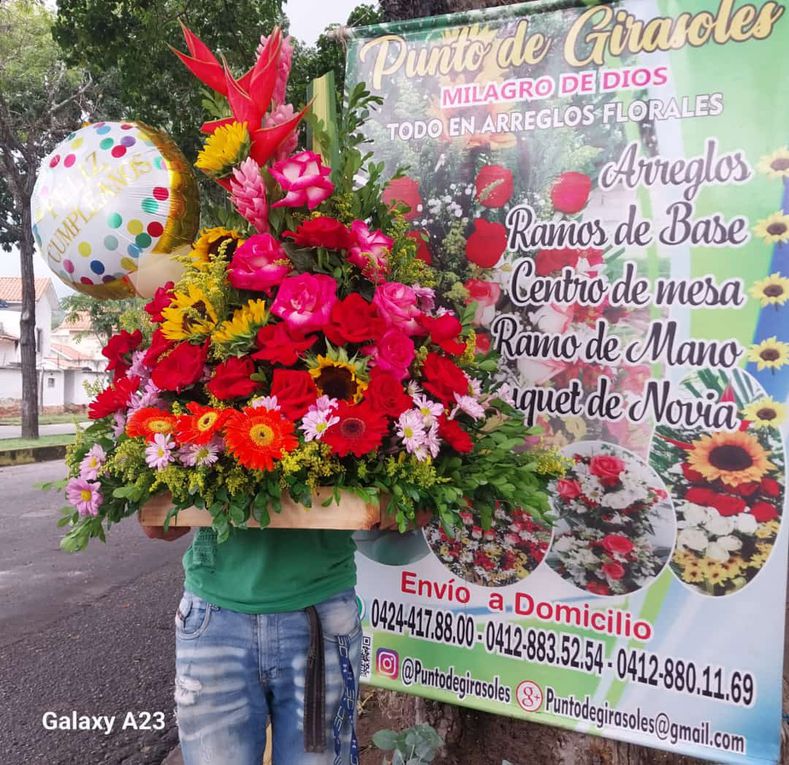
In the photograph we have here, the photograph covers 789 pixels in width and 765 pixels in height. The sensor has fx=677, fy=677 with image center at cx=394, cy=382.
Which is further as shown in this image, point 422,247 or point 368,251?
point 422,247

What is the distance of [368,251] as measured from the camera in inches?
60.8

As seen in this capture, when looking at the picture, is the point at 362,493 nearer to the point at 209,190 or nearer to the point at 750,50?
the point at 750,50

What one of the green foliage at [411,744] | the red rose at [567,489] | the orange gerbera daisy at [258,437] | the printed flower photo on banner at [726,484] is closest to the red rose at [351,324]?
the orange gerbera daisy at [258,437]

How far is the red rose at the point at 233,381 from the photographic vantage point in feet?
4.53

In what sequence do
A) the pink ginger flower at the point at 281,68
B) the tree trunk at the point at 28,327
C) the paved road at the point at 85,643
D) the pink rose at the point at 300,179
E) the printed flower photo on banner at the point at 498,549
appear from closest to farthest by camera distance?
the pink rose at the point at 300,179 → the pink ginger flower at the point at 281,68 → the printed flower photo on banner at the point at 498,549 → the paved road at the point at 85,643 → the tree trunk at the point at 28,327

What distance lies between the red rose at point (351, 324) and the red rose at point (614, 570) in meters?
0.97

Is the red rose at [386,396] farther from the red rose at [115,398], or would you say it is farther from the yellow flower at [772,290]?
the yellow flower at [772,290]

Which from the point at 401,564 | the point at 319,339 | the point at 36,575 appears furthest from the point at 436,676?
the point at 36,575

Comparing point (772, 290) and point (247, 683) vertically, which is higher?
point (772, 290)

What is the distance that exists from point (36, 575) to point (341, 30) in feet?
15.6

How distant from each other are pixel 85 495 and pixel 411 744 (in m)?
1.18

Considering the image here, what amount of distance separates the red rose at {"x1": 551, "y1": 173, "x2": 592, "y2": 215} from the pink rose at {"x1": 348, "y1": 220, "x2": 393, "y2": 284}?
61cm

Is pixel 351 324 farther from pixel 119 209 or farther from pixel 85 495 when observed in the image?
pixel 119 209

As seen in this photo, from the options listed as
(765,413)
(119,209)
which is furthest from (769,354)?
(119,209)
